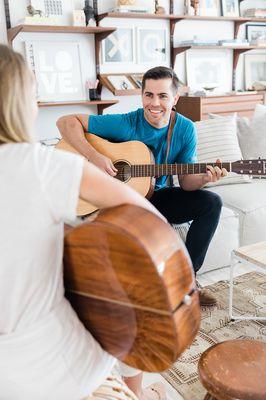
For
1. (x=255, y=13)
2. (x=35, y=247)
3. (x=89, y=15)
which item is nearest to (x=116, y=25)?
(x=89, y=15)

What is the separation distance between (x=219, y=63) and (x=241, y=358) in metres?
3.33

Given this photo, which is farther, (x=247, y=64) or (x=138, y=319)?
(x=247, y=64)

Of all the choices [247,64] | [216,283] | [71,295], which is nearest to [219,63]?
[247,64]

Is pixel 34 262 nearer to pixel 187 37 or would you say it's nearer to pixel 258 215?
pixel 258 215

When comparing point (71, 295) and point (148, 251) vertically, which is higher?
point (148, 251)

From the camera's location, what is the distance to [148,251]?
2.29ft

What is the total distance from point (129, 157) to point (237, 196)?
88 centimetres

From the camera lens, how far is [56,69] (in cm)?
323

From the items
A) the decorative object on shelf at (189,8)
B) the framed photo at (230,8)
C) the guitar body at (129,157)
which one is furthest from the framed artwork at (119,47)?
the guitar body at (129,157)

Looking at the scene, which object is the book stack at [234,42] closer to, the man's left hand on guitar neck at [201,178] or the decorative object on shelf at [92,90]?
the decorative object on shelf at [92,90]

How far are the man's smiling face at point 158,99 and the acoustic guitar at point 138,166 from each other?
0.17 metres

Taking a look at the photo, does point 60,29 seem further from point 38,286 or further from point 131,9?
point 38,286

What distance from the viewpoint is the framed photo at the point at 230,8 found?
12.6ft

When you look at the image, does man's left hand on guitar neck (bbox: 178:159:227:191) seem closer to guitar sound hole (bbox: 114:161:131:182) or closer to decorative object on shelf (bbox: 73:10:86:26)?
guitar sound hole (bbox: 114:161:131:182)
